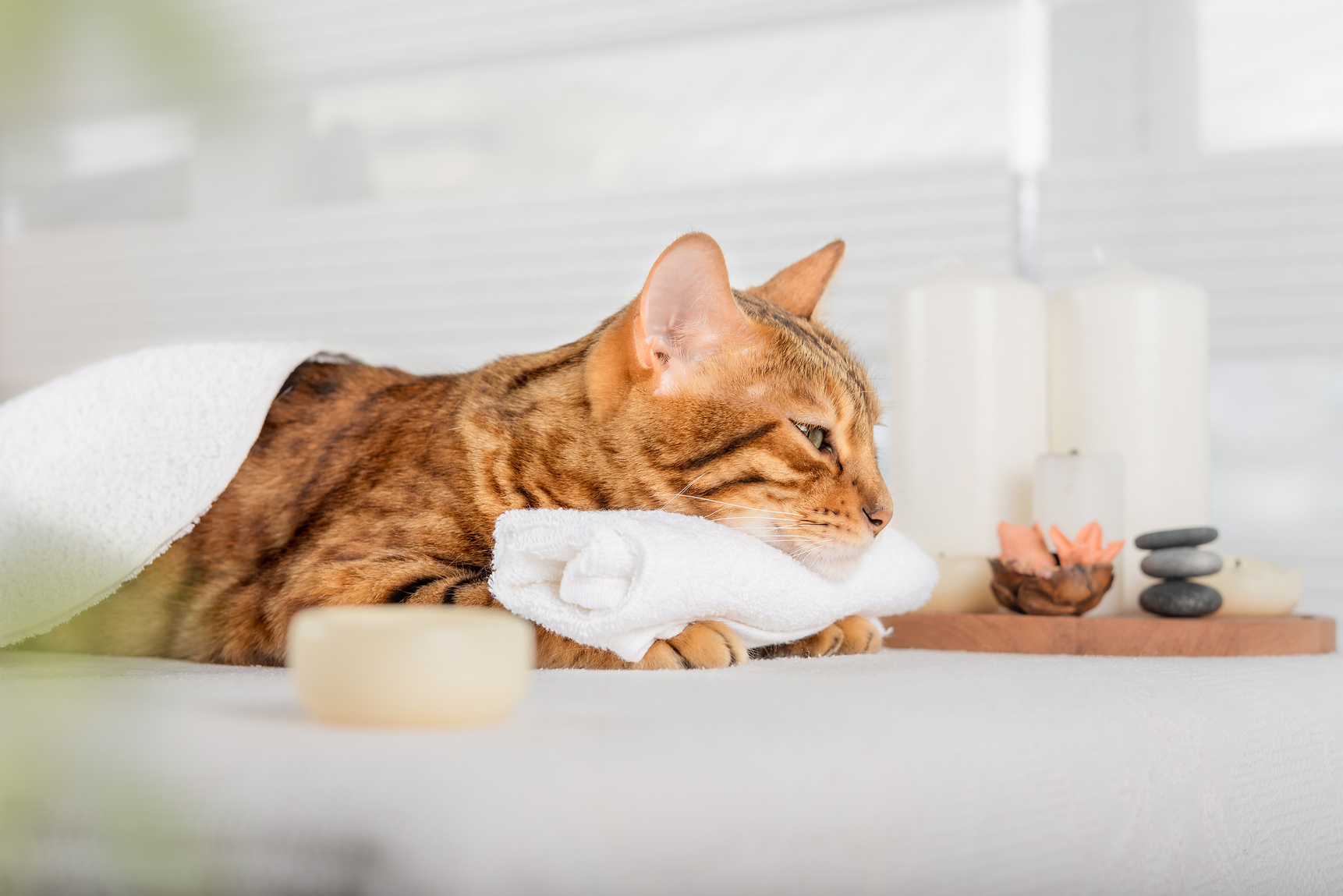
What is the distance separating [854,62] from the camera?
2.66 metres

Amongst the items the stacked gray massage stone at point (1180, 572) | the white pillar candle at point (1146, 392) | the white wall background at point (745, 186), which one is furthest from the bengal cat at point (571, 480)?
the white wall background at point (745, 186)

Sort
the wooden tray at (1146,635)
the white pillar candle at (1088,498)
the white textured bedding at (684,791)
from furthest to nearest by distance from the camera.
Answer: the white pillar candle at (1088,498)
the wooden tray at (1146,635)
the white textured bedding at (684,791)

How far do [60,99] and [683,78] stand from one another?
8.94 feet

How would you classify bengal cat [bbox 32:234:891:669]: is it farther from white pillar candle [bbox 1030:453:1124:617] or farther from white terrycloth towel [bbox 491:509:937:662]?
white pillar candle [bbox 1030:453:1124:617]

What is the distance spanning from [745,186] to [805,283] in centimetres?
136

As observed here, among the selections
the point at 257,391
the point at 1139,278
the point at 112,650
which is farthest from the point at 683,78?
the point at 112,650

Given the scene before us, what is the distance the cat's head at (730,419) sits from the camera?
1055 mm

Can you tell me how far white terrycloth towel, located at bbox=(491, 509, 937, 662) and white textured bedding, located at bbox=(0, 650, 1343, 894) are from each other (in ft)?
0.19

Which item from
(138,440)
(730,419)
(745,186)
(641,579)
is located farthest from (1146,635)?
(745,186)

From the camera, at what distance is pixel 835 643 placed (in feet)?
3.68

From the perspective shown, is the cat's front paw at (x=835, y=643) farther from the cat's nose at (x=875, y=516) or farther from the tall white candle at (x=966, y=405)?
the tall white candle at (x=966, y=405)

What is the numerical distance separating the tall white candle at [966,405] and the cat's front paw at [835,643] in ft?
1.02

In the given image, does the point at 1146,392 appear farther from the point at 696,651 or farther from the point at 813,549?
the point at 696,651

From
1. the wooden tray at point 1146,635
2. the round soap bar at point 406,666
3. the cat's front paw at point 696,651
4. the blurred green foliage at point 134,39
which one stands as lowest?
the wooden tray at point 1146,635
